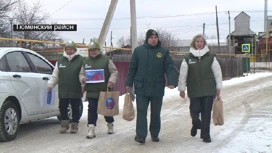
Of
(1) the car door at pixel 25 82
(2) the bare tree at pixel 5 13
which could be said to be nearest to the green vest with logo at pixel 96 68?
(1) the car door at pixel 25 82

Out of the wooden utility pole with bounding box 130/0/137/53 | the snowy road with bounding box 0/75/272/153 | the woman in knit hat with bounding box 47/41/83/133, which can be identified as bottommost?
the snowy road with bounding box 0/75/272/153

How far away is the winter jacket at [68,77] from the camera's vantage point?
7.40 meters

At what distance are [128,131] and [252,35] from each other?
7523 centimetres

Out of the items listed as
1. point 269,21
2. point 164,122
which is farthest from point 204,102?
point 269,21

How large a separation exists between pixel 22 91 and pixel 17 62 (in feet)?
1.93

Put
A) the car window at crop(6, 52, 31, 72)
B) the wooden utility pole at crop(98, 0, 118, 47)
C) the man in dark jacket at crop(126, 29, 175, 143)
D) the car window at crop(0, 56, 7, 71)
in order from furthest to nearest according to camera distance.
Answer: the wooden utility pole at crop(98, 0, 118, 47) → the car window at crop(6, 52, 31, 72) → the car window at crop(0, 56, 7, 71) → the man in dark jacket at crop(126, 29, 175, 143)

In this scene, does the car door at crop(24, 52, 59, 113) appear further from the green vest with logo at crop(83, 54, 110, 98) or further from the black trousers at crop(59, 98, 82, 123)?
the green vest with logo at crop(83, 54, 110, 98)

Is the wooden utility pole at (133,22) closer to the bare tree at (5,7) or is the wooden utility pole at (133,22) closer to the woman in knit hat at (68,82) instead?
the woman in knit hat at (68,82)

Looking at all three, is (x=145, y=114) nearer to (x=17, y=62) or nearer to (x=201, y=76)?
(x=201, y=76)

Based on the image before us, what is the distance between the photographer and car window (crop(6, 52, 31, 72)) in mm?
7074

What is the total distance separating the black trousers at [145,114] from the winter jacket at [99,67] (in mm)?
772

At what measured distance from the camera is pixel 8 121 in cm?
673

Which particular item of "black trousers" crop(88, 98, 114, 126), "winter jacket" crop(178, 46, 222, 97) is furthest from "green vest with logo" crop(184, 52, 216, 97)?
"black trousers" crop(88, 98, 114, 126)

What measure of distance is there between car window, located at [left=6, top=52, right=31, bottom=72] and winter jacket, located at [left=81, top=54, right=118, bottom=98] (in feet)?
3.83
